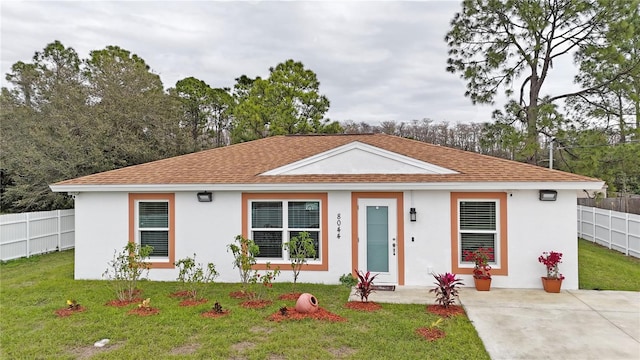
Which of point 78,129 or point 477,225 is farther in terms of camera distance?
point 78,129

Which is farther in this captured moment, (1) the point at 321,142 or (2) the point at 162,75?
(2) the point at 162,75

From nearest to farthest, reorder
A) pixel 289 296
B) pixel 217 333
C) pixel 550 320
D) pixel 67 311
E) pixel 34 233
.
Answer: pixel 217 333 < pixel 550 320 < pixel 67 311 < pixel 289 296 < pixel 34 233

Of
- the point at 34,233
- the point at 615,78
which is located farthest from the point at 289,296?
the point at 615,78

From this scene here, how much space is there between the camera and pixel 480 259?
849 centimetres

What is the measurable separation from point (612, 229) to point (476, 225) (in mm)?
8705

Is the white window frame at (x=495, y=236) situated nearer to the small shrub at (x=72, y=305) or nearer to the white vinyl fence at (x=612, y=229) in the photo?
the white vinyl fence at (x=612, y=229)

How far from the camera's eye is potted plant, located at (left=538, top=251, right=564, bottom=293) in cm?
811

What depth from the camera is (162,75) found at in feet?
102

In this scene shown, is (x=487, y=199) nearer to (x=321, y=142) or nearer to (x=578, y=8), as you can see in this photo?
(x=321, y=142)

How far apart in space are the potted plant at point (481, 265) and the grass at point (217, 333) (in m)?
1.97

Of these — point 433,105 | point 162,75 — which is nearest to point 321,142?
point 433,105

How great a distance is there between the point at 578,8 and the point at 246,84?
83.4 feet

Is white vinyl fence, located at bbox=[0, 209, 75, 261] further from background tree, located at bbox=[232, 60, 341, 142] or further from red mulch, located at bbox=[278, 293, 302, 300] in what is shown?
background tree, located at bbox=[232, 60, 341, 142]

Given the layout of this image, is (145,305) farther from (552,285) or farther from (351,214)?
(552,285)
